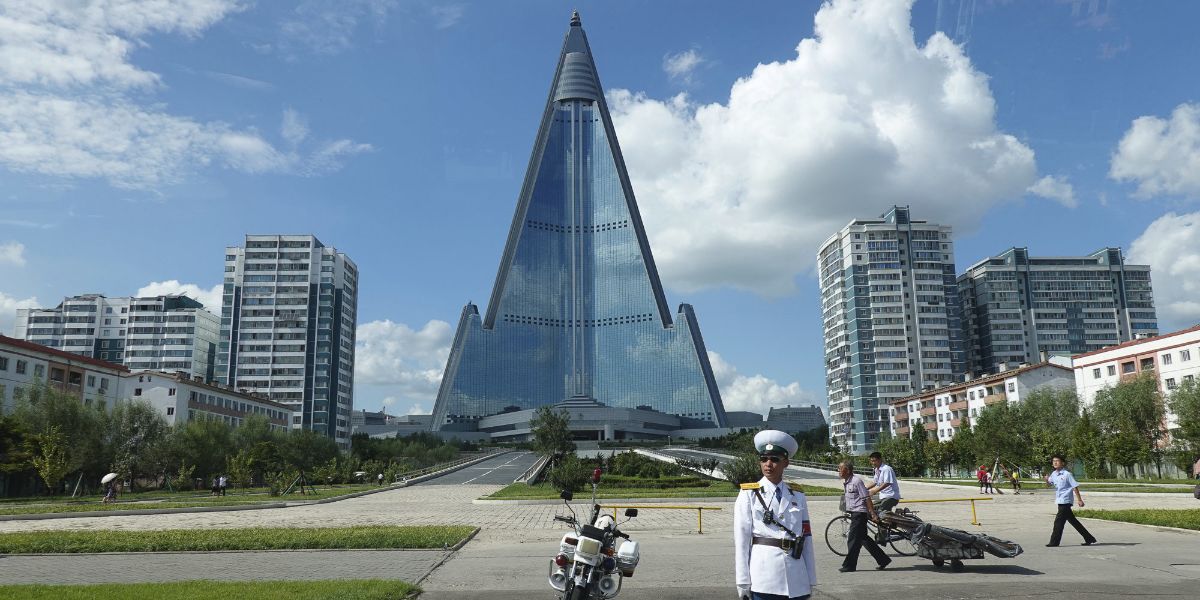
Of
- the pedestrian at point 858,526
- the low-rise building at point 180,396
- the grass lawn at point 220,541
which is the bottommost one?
the grass lawn at point 220,541

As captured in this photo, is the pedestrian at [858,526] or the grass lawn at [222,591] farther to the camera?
the pedestrian at [858,526]

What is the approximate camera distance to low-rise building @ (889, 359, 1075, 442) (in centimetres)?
7900

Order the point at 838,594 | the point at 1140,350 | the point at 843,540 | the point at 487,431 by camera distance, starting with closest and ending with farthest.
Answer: the point at 838,594 < the point at 843,540 < the point at 1140,350 < the point at 487,431

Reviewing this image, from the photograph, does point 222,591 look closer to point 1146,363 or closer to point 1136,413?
point 1136,413

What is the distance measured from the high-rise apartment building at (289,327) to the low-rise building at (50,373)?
190 feet

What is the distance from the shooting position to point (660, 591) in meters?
10.5

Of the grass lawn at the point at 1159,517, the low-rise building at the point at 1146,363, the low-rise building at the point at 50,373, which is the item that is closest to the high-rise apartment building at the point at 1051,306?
the low-rise building at the point at 1146,363

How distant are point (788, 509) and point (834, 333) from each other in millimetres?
134434

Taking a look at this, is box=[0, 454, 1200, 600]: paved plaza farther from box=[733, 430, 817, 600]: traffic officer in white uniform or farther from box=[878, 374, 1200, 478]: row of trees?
box=[878, 374, 1200, 478]: row of trees

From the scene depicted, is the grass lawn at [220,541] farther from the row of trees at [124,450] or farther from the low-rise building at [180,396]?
the low-rise building at [180,396]

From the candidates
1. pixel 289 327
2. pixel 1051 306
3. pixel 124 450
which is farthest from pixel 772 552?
pixel 1051 306

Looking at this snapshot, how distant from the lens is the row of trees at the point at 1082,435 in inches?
1925

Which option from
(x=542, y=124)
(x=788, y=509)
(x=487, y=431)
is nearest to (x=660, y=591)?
(x=788, y=509)

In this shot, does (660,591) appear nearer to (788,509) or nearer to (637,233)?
(788,509)
